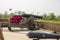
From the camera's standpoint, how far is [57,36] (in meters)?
7.42

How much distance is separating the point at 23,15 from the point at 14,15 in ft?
3.28

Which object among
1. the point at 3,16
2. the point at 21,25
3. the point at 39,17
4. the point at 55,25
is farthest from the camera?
the point at 3,16

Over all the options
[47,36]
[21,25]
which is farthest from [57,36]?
[21,25]

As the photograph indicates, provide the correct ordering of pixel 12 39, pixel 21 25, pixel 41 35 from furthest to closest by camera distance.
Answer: pixel 21 25, pixel 12 39, pixel 41 35

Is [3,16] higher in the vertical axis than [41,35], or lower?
lower

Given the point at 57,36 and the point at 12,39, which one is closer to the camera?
the point at 57,36

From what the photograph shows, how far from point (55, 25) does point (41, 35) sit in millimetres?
11705

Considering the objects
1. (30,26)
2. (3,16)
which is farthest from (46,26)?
(3,16)

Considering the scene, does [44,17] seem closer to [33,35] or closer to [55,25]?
[55,25]

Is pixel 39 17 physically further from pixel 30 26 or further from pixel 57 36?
pixel 57 36

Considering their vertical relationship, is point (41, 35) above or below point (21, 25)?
above

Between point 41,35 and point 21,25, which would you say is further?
point 21,25

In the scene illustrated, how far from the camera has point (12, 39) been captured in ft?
43.9

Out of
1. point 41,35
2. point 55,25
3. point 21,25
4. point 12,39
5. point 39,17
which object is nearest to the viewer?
point 41,35
